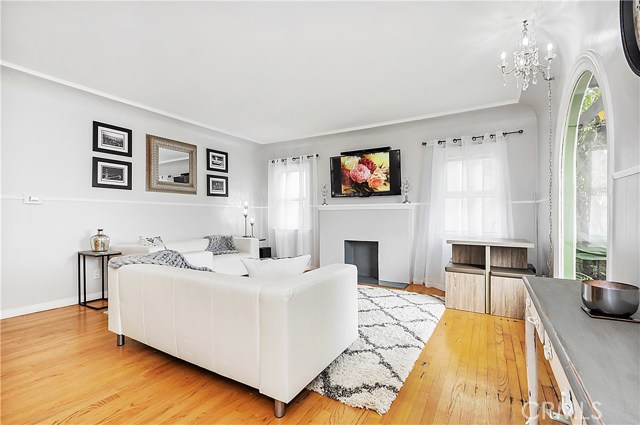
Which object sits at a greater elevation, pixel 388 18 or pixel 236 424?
pixel 388 18

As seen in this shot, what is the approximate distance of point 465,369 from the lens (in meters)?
2.03

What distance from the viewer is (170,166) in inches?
179

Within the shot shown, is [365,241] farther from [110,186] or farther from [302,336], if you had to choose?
[110,186]

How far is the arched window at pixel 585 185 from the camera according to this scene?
5.54 ft

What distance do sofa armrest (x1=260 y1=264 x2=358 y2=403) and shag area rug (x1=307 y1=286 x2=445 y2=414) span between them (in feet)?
0.56

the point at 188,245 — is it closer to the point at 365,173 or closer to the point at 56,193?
the point at 56,193

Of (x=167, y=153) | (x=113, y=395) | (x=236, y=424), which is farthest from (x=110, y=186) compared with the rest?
(x=236, y=424)

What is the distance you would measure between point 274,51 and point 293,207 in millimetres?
3529

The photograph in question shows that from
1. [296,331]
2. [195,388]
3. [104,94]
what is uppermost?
[104,94]

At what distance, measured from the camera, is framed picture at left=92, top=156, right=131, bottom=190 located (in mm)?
3734

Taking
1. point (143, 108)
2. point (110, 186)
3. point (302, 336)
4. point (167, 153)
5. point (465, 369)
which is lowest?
point (465, 369)

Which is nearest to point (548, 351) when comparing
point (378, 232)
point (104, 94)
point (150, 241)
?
point (378, 232)

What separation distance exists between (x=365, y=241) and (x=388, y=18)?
3.27 m

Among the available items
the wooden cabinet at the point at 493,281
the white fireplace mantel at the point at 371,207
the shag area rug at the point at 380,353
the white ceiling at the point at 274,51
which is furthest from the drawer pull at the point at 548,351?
the white fireplace mantel at the point at 371,207
